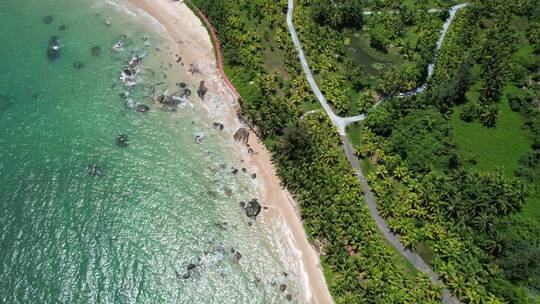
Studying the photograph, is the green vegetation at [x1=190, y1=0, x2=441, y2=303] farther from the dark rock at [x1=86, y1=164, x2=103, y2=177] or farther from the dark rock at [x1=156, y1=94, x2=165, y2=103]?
the dark rock at [x1=86, y1=164, x2=103, y2=177]

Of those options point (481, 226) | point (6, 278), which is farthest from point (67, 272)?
point (481, 226)

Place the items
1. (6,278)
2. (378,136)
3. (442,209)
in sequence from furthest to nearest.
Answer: (378,136), (442,209), (6,278)

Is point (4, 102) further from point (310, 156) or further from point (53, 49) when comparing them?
point (310, 156)

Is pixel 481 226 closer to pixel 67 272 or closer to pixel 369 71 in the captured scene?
pixel 369 71

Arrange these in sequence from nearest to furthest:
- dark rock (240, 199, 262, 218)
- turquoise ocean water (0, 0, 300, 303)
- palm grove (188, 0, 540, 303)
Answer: palm grove (188, 0, 540, 303) → turquoise ocean water (0, 0, 300, 303) → dark rock (240, 199, 262, 218)

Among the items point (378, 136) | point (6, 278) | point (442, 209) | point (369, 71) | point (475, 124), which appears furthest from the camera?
point (369, 71)

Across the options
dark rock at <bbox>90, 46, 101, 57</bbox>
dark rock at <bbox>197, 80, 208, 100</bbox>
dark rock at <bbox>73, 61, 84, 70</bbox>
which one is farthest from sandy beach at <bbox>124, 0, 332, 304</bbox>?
dark rock at <bbox>73, 61, 84, 70</bbox>
